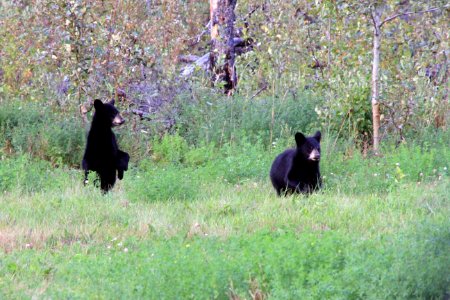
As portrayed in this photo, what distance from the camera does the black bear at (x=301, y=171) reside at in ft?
33.1

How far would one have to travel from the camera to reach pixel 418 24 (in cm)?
1414

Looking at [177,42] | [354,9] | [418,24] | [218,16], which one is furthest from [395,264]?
[177,42]

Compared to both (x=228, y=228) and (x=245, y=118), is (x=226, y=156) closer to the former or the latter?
(x=245, y=118)

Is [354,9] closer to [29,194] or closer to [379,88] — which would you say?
[379,88]

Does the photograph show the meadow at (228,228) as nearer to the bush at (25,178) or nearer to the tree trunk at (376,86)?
the bush at (25,178)

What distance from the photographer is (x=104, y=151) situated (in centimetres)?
1094

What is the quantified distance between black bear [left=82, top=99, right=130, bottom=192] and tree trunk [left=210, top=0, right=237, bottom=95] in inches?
188

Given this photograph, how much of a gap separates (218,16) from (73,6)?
10.3ft

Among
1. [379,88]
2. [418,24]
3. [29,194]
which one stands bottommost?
[29,194]

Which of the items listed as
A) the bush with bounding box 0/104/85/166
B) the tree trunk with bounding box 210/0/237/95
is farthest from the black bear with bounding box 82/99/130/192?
the tree trunk with bounding box 210/0/237/95

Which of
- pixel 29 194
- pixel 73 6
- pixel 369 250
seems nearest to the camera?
pixel 369 250

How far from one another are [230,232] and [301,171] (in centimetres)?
235

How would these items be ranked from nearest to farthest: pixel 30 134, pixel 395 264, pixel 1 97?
pixel 395 264 < pixel 30 134 < pixel 1 97

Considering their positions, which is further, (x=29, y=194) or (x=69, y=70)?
(x=69, y=70)
